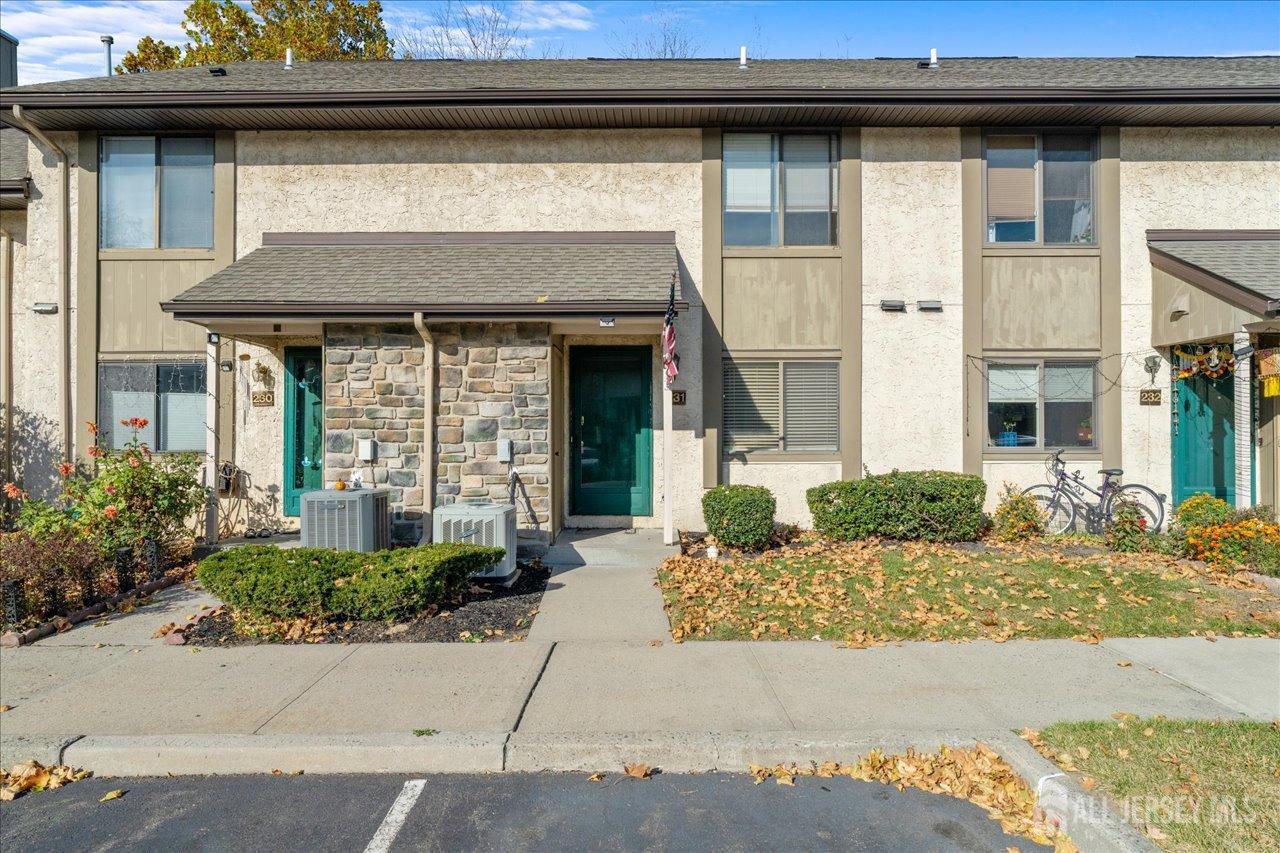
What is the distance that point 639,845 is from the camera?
10.8 feet

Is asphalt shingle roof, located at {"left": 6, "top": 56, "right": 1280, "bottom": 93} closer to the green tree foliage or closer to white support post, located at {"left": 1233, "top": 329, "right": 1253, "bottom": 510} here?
white support post, located at {"left": 1233, "top": 329, "right": 1253, "bottom": 510}

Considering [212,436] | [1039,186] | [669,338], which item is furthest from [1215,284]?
[212,436]

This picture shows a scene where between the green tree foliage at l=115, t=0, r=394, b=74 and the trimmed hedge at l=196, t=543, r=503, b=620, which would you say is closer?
the trimmed hedge at l=196, t=543, r=503, b=620

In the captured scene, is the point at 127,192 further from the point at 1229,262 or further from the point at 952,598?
the point at 1229,262

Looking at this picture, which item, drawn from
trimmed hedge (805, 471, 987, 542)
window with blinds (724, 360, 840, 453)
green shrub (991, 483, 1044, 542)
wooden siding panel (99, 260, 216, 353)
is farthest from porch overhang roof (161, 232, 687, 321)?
green shrub (991, 483, 1044, 542)

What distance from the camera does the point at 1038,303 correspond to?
33.1ft

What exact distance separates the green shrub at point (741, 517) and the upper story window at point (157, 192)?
316 inches

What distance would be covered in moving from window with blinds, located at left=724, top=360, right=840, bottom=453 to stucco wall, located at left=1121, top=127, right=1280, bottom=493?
3.95m

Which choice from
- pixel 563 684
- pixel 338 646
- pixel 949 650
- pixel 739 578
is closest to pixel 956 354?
pixel 739 578

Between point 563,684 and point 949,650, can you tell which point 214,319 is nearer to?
point 563,684

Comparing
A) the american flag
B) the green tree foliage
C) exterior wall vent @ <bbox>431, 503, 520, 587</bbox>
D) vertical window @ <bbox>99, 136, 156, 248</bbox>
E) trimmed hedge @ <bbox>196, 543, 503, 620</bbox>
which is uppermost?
the green tree foliage

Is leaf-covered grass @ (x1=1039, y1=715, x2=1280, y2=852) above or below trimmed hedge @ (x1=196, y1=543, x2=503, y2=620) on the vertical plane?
below

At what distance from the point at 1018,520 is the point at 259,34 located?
24156 mm

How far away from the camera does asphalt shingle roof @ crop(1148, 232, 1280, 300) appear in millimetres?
8571
